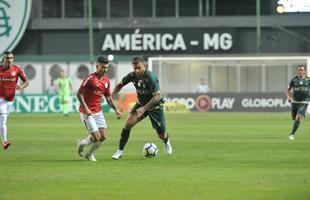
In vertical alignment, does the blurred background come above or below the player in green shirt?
above

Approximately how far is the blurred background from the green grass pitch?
76.7 feet

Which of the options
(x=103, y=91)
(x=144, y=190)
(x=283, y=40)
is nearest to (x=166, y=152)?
(x=103, y=91)

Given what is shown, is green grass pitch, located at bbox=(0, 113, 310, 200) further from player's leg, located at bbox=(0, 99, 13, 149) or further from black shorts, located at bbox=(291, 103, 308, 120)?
black shorts, located at bbox=(291, 103, 308, 120)

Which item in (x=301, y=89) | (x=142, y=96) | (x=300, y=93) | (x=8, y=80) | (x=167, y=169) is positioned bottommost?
(x=167, y=169)

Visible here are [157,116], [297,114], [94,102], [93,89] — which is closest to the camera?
[93,89]

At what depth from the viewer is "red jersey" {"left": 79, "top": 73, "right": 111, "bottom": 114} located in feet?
63.3

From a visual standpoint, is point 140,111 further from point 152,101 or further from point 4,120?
point 4,120

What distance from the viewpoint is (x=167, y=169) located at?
57.6ft

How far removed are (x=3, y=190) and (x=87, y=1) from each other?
4615 centimetres

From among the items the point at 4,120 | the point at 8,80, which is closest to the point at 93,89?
the point at 4,120

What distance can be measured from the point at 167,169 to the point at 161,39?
4189 centimetres

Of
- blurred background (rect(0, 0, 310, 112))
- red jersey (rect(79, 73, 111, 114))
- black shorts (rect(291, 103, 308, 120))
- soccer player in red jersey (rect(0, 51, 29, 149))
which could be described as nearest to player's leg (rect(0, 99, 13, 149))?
soccer player in red jersey (rect(0, 51, 29, 149))

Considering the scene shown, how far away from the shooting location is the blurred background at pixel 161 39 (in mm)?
53188

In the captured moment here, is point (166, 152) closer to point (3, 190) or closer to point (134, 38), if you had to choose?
point (3, 190)
